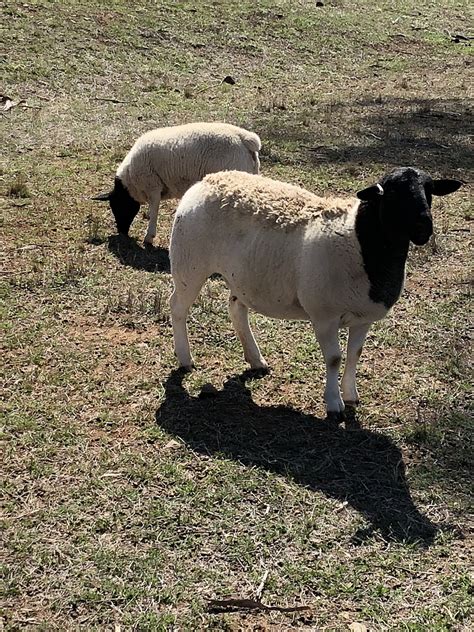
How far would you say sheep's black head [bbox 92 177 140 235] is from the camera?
10.0 metres

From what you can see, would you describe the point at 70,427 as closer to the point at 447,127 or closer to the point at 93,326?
the point at 93,326

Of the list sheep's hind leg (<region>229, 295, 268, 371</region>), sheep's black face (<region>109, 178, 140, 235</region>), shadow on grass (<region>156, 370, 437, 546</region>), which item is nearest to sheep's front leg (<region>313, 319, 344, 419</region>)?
shadow on grass (<region>156, 370, 437, 546</region>)

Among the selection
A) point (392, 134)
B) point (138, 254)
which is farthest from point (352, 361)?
point (392, 134)

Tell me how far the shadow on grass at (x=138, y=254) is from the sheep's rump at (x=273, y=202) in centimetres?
276

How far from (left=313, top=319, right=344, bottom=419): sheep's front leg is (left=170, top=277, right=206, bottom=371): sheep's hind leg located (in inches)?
44.7

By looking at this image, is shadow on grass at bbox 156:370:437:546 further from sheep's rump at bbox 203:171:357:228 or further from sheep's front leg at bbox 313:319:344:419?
sheep's rump at bbox 203:171:357:228

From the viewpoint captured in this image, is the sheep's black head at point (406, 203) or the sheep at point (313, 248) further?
the sheep at point (313, 248)

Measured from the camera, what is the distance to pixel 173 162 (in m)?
9.81

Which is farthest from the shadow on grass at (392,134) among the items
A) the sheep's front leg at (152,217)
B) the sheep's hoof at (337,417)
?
the sheep's hoof at (337,417)

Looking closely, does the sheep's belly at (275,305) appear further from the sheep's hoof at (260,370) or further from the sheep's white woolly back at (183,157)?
the sheep's white woolly back at (183,157)

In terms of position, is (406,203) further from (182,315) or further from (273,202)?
(182,315)

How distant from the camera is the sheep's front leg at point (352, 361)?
610 centimetres

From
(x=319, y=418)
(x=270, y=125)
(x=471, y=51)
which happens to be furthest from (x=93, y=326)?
(x=471, y=51)

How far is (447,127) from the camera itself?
14359 mm
